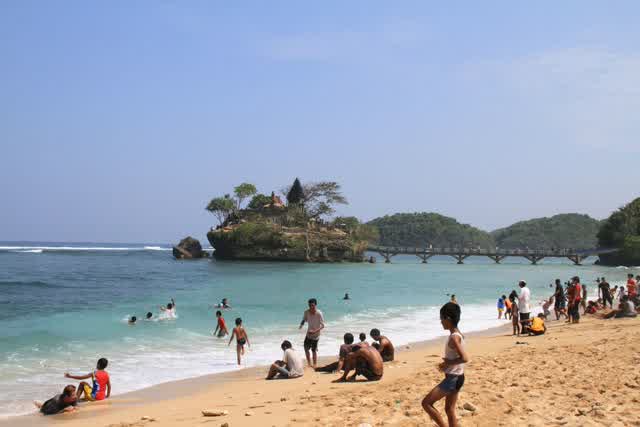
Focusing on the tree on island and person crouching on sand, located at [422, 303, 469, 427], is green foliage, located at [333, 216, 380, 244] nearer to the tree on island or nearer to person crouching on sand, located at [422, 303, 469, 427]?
the tree on island

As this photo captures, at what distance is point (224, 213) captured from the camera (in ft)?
273

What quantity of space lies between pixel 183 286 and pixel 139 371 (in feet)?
87.4

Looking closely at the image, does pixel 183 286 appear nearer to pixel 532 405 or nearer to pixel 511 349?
pixel 511 349

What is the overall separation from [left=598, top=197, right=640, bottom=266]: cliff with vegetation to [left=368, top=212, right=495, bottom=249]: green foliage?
295 feet

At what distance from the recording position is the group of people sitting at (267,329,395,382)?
9.72m

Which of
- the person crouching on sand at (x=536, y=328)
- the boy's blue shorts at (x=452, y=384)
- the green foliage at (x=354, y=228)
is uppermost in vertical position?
the green foliage at (x=354, y=228)

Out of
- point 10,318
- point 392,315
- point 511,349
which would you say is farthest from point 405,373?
point 10,318

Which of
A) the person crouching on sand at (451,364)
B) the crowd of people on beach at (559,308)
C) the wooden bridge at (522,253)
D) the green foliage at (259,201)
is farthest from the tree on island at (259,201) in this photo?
the person crouching on sand at (451,364)

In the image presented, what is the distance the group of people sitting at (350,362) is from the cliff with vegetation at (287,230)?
2474 inches

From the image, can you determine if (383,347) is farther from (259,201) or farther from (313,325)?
(259,201)

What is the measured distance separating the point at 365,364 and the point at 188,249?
76.3m

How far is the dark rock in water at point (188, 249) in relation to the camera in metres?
82.7

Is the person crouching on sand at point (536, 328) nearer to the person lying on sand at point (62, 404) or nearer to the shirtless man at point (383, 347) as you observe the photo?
the shirtless man at point (383, 347)

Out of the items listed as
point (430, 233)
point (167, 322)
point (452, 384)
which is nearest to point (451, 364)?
point (452, 384)
